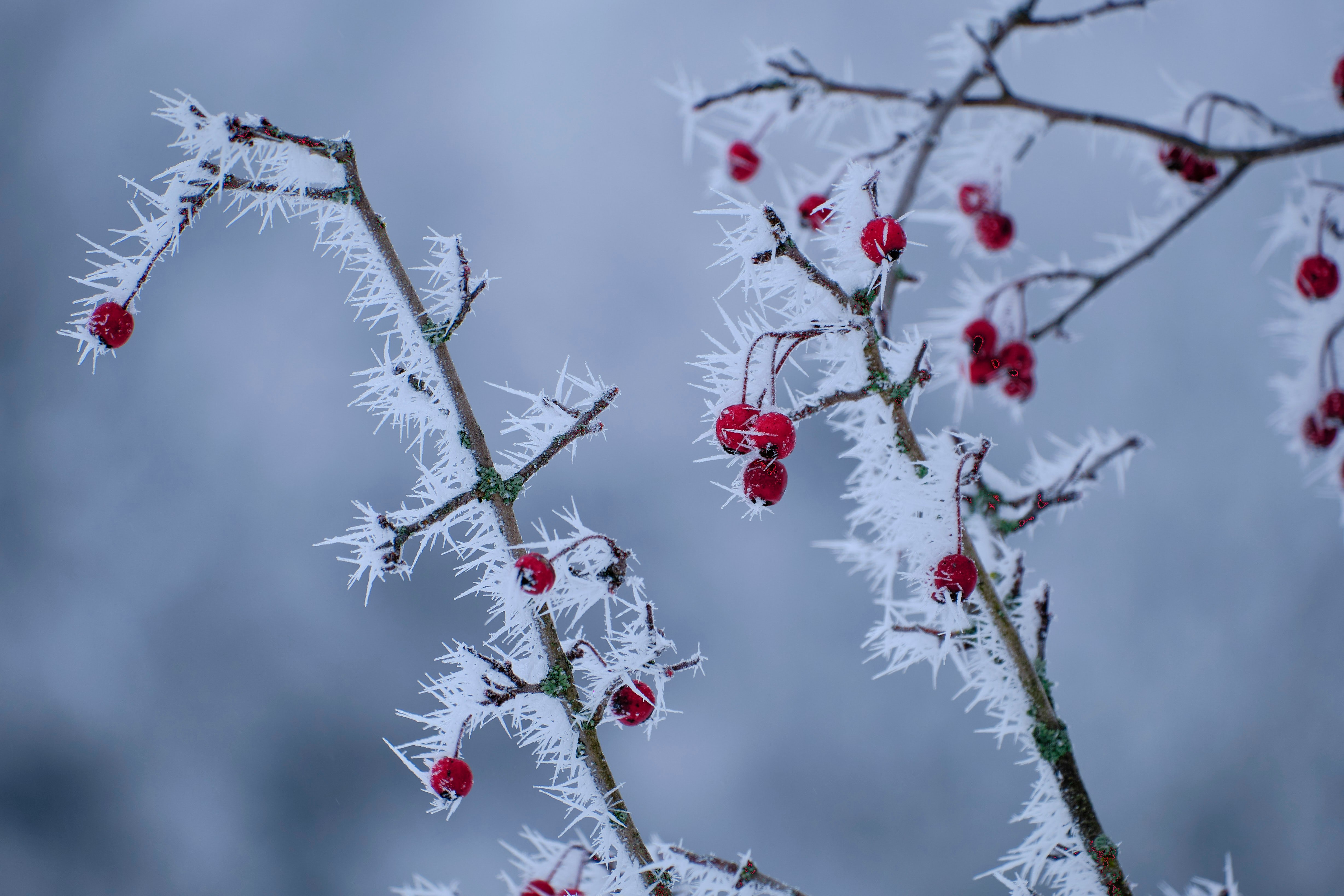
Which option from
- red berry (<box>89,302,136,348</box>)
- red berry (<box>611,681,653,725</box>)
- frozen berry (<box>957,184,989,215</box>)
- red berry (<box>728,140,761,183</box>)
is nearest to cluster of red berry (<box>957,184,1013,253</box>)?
frozen berry (<box>957,184,989,215</box>)

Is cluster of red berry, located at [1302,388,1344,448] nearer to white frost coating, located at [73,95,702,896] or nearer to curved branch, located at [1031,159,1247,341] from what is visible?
curved branch, located at [1031,159,1247,341]

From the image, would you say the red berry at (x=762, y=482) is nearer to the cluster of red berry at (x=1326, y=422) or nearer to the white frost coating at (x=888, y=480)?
the white frost coating at (x=888, y=480)

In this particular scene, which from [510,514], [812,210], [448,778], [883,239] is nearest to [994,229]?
[812,210]

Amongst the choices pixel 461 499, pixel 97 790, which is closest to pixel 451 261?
pixel 461 499

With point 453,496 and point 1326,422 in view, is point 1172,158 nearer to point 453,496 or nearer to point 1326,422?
point 1326,422

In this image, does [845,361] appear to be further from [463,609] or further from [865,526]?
[463,609]

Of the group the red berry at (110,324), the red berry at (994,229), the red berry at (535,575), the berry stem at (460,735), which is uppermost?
the red berry at (994,229)

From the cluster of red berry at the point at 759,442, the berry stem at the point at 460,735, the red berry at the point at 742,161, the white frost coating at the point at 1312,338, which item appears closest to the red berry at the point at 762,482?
the cluster of red berry at the point at 759,442
